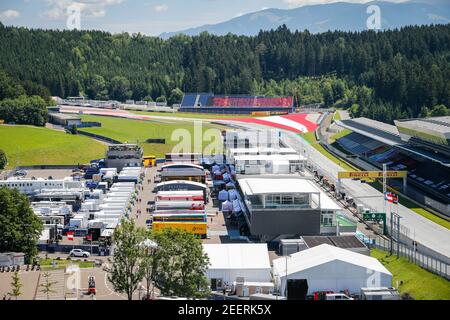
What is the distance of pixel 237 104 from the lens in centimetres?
7181

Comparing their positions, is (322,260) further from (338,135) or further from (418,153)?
(338,135)

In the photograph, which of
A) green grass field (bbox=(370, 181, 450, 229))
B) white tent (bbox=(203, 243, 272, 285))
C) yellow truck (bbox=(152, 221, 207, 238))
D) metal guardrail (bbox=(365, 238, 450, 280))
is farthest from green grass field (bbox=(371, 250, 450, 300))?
yellow truck (bbox=(152, 221, 207, 238))

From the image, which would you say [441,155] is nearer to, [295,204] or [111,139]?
[295,204]

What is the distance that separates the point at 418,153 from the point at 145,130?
26.7 m

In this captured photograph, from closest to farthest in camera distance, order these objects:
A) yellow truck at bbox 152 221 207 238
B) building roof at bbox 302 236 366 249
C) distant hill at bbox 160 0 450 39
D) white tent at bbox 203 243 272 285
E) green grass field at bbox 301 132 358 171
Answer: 1. white tent at bbox 203 243 272 285
2. building roof at bbox 302 236 366 249
3. yellow truck at bbox 152 221 207 238
4. green grass field at bbox 301 132 358 171
5. distant hill at bbox 160 0 450 39

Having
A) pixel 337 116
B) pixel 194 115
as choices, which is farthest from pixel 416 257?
pixel 194 115

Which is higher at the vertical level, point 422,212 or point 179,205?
point 179,205

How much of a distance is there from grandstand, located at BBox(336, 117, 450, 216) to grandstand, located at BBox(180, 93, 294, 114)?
2433 centimetres

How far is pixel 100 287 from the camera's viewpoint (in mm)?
18734

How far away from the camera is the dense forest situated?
234 ft

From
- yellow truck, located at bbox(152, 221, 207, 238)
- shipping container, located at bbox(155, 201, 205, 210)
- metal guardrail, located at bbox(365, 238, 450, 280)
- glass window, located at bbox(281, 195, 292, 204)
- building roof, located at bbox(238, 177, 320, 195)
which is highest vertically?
building roof, located at bbox(238, 177, 320, 195)

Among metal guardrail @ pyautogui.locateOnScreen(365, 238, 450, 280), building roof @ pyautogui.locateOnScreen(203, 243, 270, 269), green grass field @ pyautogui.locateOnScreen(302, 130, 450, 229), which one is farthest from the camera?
green grass field @ pyautogui.locateOnScreen(302, 130, 450, 229)

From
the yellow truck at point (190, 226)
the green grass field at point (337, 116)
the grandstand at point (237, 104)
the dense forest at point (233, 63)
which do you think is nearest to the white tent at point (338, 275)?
the yellow truck at point (190, 226)

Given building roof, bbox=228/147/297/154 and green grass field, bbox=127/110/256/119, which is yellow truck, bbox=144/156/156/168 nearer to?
building roof, bbox=228/147/297/154
